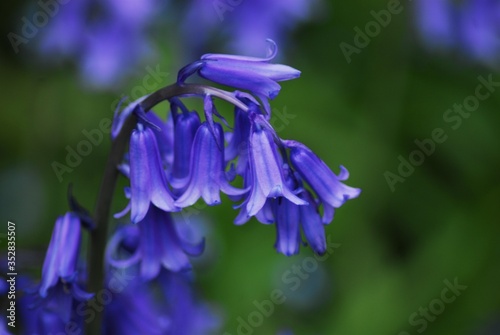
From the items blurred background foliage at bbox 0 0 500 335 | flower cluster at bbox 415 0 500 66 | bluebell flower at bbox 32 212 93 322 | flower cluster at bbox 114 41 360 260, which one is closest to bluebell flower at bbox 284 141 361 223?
flower cluster at bbox 114 41 360 260

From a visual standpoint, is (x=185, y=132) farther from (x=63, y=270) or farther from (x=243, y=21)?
(x=243, y=21)

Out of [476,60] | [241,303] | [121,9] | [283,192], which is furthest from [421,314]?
[283,192]

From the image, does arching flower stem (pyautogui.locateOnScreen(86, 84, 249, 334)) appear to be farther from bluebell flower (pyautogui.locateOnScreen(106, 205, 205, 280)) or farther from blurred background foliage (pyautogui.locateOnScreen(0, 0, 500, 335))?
blurred background foliage (pyautogui.locateOnScreen(0, 0, 500, 335))

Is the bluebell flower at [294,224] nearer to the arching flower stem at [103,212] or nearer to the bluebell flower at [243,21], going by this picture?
the arching flower stem at [103,212]

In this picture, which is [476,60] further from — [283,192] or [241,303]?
[283,192]

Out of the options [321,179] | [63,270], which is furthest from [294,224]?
[63,270]

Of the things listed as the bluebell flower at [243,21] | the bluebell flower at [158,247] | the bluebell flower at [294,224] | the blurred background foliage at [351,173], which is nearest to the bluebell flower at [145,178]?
the bluebell flower at [158,247]
